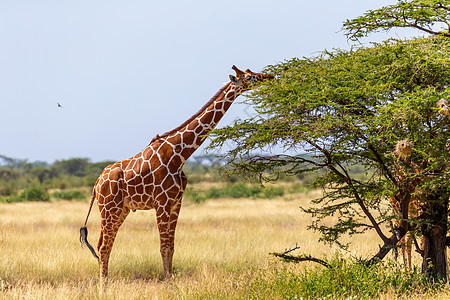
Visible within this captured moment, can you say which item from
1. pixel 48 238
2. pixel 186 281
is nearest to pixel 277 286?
pixel 186 281

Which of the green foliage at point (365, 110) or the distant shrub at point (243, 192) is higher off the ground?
the green foliage at point (365, 110)

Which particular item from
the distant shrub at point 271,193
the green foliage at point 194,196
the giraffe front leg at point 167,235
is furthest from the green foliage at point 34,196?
the giraffe front leg at point 167,235

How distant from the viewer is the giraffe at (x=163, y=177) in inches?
351

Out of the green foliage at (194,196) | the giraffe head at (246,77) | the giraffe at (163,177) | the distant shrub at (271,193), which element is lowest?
the distant shrub at (271,193)

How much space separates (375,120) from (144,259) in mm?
6498

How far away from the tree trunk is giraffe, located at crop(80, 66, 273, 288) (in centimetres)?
386

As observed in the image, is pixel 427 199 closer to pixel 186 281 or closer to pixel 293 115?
pixel 293 115

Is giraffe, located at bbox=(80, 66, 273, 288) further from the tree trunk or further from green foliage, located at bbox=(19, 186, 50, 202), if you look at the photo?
green foliage, located at bbox=(19, 186, 50, 202)

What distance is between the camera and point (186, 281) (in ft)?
28.7

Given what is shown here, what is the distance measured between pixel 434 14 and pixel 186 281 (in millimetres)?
6309

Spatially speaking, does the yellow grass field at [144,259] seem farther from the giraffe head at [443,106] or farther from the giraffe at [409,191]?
the giraffe head at [443,106]

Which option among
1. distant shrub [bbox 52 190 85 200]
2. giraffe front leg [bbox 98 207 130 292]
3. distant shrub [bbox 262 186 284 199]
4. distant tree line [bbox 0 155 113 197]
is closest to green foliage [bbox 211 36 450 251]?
giraffe front leg [bbox 98 207 130 292]

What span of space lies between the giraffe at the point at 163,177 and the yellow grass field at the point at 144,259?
878 millimetres

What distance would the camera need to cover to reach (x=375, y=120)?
7000mm
